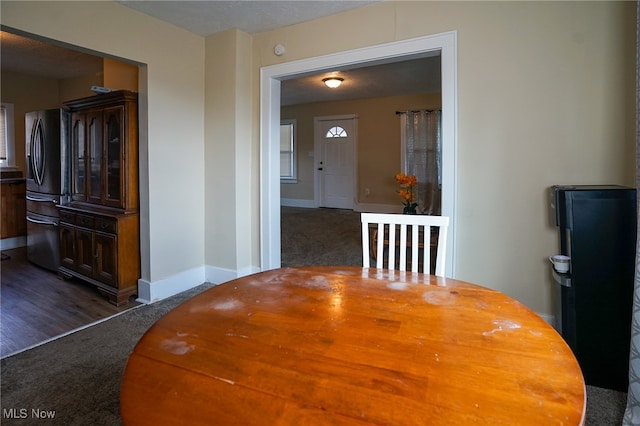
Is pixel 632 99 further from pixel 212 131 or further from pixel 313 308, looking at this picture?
pixel 212 131

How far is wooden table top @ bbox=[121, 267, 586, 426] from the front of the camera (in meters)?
0.67

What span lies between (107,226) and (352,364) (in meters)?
3.03

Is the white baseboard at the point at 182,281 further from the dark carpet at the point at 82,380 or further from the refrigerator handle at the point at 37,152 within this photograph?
the refrigerator handle at the point at 37,152

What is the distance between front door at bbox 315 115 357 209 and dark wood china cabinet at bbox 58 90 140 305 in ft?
17.2

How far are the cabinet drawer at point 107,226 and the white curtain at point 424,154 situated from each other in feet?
15.7

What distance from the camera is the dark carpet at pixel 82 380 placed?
5.64 ft

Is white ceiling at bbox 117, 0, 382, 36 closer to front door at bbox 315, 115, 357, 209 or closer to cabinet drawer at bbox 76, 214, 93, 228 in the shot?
cabinet drawer at bbox 76, 214, 93, 228

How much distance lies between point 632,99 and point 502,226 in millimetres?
1002

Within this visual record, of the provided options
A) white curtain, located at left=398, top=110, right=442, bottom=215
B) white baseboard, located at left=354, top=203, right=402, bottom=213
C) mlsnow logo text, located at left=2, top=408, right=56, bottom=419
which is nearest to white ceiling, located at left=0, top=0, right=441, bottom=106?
white curtain, located at left=398, top=110, right=442, bottom=215

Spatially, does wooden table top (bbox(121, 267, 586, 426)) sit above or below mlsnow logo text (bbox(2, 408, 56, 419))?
above

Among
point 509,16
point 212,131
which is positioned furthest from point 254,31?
point 509,16

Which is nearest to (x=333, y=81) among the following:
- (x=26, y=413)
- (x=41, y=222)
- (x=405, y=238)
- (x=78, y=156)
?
(x=78, y=156)

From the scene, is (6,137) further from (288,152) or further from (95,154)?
(288,152)

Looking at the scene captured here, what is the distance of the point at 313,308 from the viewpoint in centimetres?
117
